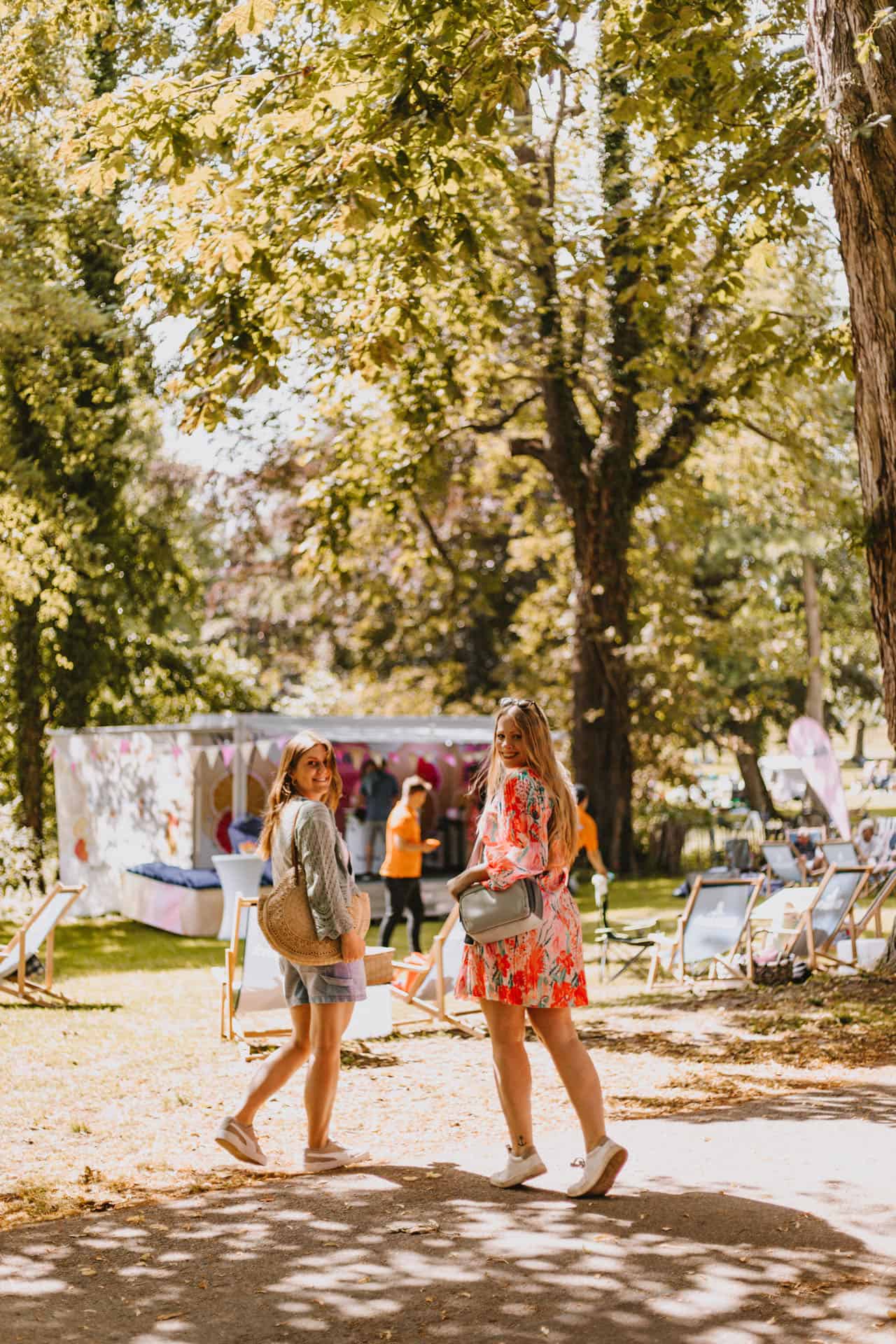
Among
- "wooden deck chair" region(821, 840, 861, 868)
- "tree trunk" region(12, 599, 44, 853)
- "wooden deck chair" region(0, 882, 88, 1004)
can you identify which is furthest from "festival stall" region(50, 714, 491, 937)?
"wooden deck chair" region(0, 882, 88, 1004)

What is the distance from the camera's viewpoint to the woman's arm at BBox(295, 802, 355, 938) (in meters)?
5.65

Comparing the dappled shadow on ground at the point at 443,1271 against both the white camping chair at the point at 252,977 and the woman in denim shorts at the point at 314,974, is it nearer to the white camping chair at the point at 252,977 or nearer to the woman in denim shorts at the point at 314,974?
the woman in denim shorts at the point at 314,974

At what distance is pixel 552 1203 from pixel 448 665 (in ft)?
87.1

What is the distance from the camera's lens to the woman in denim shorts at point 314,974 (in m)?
5.66

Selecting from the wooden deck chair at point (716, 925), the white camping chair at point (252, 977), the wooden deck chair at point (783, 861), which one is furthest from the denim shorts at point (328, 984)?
the wooden deck chair at point (783, 861)

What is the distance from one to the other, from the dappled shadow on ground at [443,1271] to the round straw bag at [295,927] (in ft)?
2.77

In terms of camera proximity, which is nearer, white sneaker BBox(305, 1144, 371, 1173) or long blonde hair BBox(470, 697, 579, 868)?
long blonde hair BBox(470, 697, 579, 868)

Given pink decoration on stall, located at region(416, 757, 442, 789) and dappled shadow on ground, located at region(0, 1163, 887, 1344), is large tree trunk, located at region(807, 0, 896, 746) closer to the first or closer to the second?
dappled shadow on ground, located at region(0, 1163, 887, 1344)

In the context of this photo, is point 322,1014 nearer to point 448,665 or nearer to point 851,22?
point 851,22

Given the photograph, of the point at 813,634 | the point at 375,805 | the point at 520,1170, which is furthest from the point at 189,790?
the point at 813,634

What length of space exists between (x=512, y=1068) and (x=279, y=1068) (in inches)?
39.2

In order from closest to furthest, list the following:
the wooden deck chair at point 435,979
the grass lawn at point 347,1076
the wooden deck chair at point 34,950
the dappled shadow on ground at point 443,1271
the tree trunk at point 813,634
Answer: the dappled shadow on ground at point 443,1271, the grass lawn at point 347,1076, the wooden deck chair at point 435,979, the wooden deck chair at point 34,950, the tree trunk at point 813,634

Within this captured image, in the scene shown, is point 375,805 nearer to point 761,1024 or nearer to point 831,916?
point 831,916

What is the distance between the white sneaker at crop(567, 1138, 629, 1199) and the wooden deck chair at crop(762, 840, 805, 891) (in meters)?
12.1
